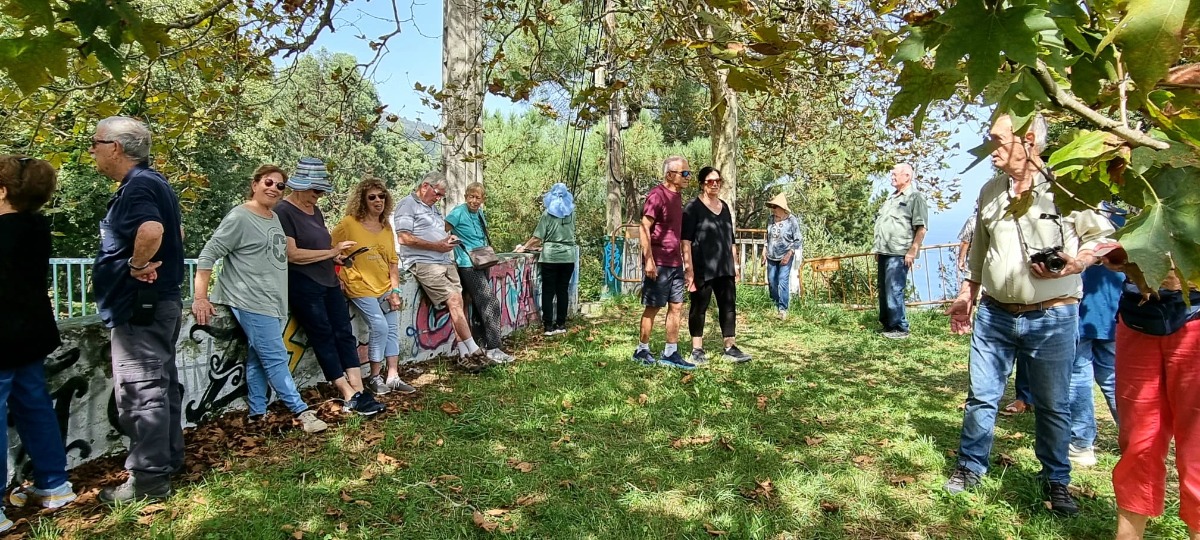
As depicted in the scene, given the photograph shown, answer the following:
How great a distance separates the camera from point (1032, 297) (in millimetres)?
3107

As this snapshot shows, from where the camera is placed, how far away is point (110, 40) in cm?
180

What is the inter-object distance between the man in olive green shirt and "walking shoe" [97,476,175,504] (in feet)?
23.9

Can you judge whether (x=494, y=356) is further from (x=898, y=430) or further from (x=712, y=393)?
(x=898, y=430)

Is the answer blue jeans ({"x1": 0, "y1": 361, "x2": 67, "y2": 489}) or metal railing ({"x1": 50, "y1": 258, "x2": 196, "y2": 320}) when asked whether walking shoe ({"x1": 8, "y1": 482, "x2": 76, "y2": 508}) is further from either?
metal railing ({"x1": 50, "y1": 258, "x2": 196, "y2": 320})

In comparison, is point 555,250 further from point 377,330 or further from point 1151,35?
point 1151,35

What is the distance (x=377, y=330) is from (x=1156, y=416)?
4.91 m

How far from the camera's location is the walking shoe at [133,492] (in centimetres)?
328

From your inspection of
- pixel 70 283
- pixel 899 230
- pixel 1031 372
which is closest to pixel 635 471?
pixel 1031 372

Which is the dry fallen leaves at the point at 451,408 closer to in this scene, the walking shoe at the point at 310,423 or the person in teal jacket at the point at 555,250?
the walking shoe at the point at 310,423

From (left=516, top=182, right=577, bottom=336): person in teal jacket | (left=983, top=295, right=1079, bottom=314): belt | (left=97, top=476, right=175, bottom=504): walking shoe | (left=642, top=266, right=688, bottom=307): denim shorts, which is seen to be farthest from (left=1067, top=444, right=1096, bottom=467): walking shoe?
(left=516, top=182, right=577, bottom=336): person in teal jacket

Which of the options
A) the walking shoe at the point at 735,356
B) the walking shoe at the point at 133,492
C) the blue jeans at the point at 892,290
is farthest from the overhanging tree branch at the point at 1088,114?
the blue jeans at the point at 892,290

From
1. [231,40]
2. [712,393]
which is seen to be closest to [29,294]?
[231,40]

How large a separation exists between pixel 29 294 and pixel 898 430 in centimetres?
516

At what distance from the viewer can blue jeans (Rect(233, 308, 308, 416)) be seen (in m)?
4.32
